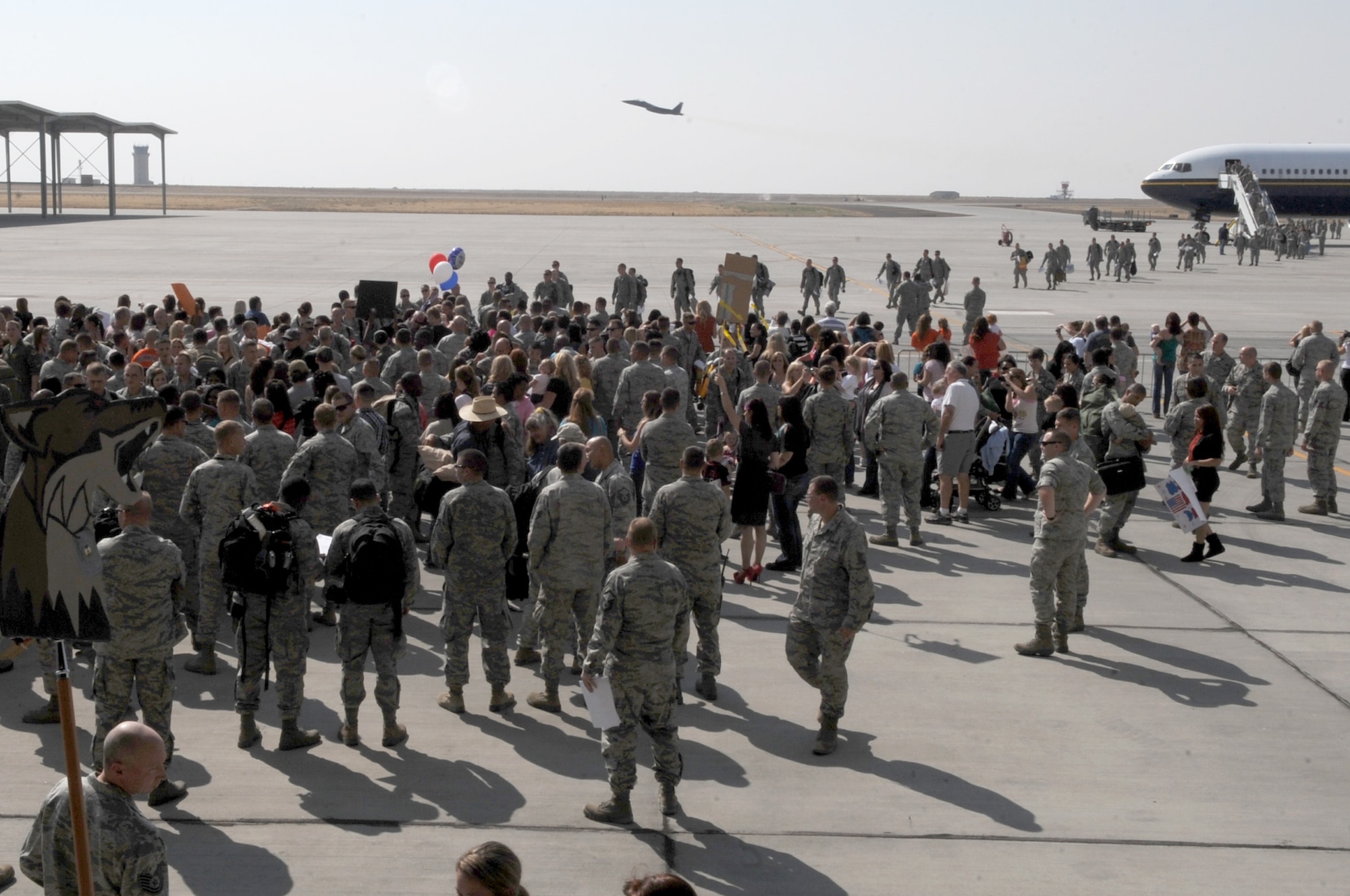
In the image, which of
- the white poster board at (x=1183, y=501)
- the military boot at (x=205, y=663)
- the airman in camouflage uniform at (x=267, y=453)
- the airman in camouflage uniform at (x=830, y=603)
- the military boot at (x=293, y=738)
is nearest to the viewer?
the airman in camouflage uniform at (x=830, y=603)

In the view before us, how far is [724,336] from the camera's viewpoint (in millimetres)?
15547

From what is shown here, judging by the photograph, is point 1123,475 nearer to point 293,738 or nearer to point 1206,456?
point 1206,456

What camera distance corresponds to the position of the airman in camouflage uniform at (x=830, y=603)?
23.0 ft

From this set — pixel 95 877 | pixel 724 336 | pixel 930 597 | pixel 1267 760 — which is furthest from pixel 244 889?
pixel 724 336

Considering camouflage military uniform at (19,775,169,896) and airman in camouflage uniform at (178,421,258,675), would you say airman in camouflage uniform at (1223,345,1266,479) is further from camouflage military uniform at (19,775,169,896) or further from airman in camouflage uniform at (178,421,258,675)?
camouflage military uniform at (19,775,169,896)

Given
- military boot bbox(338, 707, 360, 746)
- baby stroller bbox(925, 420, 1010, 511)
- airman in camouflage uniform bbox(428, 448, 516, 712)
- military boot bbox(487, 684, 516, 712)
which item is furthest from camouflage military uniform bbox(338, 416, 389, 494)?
baby stroller bbox(925, 420, 1010, 511)

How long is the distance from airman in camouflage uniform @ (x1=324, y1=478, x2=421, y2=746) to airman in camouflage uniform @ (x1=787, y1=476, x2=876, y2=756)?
233cm

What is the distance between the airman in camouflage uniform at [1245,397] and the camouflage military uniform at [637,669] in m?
10.1

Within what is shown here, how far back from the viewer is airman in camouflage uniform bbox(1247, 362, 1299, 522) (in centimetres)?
1280

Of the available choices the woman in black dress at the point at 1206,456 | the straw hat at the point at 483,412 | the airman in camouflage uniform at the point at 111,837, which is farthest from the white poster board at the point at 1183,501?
the airman in camouflage uniform at the point at 111,837

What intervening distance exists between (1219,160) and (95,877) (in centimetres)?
6625

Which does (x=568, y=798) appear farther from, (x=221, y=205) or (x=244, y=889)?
(x=221, y=205)

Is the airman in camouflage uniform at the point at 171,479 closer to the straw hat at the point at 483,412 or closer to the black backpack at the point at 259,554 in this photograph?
the black backpack at the point at 259,554

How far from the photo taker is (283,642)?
23.6 ft
